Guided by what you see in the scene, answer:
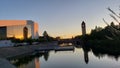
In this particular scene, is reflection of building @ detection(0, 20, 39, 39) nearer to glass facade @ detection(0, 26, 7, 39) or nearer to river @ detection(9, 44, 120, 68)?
glass facade @ detection(0, 26, 7, 39)

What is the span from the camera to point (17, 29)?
110562 mm

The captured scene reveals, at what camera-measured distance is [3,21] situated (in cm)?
10288

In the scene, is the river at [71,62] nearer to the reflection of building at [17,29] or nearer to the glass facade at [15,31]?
the reflection of building at [17,29]

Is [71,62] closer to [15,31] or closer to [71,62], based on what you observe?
[71,62]

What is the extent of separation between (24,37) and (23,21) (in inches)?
307

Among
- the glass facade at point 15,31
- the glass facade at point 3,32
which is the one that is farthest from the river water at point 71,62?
the glass facade at point 15,31

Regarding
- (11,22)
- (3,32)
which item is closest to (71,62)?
(3,32)

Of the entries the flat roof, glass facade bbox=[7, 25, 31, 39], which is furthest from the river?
glass facade bbox=[7, 25, 31, 39]

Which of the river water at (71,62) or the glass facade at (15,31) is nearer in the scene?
the river water at (71,62)

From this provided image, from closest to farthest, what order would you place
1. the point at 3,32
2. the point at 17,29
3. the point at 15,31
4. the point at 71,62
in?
the point at 71,62 → the point at 3,32 → the point at 15,31 → the point at 17,29

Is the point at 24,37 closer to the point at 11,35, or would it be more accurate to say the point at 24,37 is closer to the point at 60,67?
the point at 11,35

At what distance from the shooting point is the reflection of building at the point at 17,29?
102 metres

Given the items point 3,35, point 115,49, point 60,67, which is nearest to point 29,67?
point 60,67

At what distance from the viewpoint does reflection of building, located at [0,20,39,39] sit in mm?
102062
